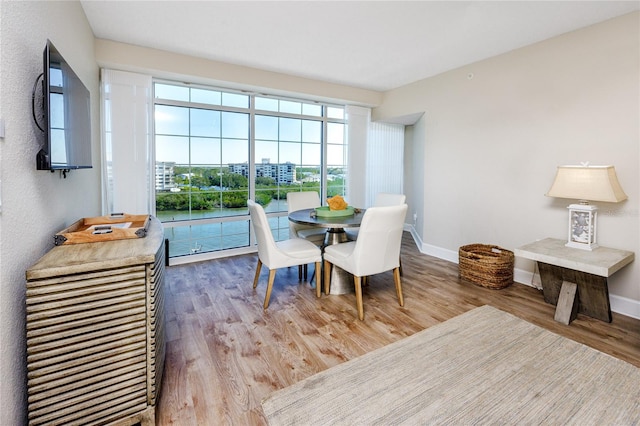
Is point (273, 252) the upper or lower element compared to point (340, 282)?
upper

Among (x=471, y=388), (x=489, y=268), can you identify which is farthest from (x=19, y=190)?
(x=489, y=268)

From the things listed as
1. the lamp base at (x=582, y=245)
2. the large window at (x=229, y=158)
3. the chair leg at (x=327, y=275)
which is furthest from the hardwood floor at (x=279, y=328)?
the large window at (x=229, y=158)

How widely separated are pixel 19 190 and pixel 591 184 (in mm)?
3693

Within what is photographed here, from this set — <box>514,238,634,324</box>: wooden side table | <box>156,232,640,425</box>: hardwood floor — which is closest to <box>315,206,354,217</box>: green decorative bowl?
<box>156,232,640,425</box>: hardwood floor

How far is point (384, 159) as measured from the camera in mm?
5668

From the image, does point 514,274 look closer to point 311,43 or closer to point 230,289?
point 230,289

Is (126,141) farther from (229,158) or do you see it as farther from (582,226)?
(582,226)

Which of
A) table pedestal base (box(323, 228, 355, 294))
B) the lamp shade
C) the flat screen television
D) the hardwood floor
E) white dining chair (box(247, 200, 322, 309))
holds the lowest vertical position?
the hardwood floor

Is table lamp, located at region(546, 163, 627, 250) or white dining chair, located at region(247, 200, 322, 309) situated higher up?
table lamp, located at region(546, 163, 627, 250)

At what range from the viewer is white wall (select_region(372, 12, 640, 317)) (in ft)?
8.70

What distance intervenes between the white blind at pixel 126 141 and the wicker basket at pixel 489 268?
12.3ft

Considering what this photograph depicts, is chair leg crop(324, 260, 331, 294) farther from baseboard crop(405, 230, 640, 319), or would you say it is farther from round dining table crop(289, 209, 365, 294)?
baseboard crop(405, 230, 640, 319)

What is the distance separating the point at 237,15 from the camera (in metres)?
2.70

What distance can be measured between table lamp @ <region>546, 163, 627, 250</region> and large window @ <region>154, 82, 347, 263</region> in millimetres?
3180
